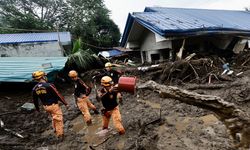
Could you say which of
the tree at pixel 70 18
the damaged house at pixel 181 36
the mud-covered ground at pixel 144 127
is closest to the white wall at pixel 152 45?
the damaged house at pixel 181 36

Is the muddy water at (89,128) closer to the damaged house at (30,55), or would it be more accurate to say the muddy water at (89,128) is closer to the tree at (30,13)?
the damaged house at (30,55)

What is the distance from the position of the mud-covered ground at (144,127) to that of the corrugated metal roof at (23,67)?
1.44m

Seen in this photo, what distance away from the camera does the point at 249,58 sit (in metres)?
11.7

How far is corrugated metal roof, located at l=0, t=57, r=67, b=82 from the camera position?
10680mm

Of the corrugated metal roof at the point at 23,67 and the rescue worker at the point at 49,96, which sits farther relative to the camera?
the corrugated metal roof at the point at 23,67

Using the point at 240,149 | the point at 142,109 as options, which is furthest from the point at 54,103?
the point at 240,149

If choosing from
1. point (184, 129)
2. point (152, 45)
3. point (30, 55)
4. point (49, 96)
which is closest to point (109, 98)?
point (49, 96)

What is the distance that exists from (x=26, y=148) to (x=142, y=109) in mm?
3336

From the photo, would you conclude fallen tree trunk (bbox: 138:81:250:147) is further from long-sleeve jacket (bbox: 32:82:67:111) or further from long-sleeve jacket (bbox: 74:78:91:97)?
long-sleeve jacket (bbox: 74:78:91:97)

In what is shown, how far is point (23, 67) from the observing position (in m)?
11.7

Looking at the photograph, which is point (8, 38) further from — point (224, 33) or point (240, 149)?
point (240, 149)

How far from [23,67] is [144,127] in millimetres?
7664

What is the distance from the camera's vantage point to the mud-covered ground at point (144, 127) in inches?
207

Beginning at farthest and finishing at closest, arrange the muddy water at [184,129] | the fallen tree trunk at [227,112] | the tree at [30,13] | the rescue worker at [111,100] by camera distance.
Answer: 1. the tree at [30,13]
2. the rescue worker at [111,100]
3. the muddy water at [184,129]
4. the fallen tree trunk at [227,112]
